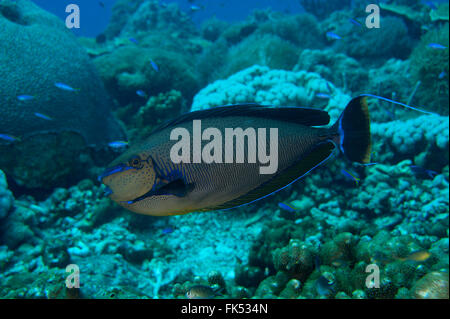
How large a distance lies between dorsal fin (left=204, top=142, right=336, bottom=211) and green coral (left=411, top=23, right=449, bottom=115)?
25.4ft

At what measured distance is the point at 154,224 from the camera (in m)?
4.64

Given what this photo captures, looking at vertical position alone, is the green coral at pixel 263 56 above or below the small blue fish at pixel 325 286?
above

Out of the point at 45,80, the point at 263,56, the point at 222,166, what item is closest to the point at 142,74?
the point at 45,80

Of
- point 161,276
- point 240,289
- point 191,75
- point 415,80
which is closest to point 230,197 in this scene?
point 240,289

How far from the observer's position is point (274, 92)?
5.48 meters

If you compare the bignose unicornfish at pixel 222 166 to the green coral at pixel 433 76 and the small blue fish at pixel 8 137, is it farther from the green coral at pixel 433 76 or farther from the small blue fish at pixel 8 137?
the green coral at pixel 433 76

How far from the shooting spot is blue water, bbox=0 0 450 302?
4.17 feet

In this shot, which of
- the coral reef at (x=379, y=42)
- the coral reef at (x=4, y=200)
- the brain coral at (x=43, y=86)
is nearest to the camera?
the coral reef at (x=4, y=200)

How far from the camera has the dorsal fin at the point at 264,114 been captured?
1317 mm

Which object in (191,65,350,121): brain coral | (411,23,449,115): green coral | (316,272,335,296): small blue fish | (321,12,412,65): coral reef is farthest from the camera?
(321,12,412,65): coral reef

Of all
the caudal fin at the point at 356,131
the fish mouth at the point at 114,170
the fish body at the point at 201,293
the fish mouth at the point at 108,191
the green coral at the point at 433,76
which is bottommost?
the fish body at the point at 201,293

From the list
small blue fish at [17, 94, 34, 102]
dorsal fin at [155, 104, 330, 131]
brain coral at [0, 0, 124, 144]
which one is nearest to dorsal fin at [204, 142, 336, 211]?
dorsal fin at [155, 104, 330, 131]

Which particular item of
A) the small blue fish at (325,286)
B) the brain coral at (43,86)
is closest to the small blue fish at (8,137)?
the brain coral at (43,86)

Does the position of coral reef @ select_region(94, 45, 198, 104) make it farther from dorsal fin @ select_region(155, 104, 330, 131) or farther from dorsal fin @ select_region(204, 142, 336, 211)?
dorsal fin @ select_region(204, 142, 336, 211)
